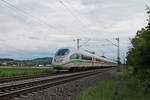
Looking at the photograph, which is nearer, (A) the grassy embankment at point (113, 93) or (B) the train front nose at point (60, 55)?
(A) the grassy embankment at point (113, 93)

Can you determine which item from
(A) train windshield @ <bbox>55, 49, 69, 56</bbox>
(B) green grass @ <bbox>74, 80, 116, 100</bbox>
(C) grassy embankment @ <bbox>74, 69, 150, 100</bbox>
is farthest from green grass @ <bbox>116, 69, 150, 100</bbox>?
(A) train windshield @ <bbox>55, 49, 69, 56</bbox>

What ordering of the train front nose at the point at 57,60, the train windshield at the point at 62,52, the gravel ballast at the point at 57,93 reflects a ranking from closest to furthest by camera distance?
the gravel ballast at the point at 57,93 → the train front nose at the point at 57,60 → the train windshield at the point at 62,52

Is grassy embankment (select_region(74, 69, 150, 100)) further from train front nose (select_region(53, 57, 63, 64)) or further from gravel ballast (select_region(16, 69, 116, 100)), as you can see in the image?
train front nose (select_region(53, 57, 63, 64))

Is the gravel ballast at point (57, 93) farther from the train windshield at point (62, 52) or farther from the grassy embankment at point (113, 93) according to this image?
the train windshield at point (62, 52)

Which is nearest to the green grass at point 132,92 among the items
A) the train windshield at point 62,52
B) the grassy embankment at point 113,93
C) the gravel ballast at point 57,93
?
the grassy embankment at point 113,93

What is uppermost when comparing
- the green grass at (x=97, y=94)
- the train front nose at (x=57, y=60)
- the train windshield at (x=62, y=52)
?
the train windshield at (x=62, y=52)

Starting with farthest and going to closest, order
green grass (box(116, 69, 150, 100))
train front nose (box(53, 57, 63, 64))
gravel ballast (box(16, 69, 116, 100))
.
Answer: train front nose (box(53, 57, 63, 64)), gravel ballast (box(16, 69, 116, 100)), green grass (box(116, 69, 150, 100))

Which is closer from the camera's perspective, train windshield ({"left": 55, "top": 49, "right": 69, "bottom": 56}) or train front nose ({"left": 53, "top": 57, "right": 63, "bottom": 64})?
train front nose ({"left": 53, "top": 57, "right": 63, "bottom": 64})

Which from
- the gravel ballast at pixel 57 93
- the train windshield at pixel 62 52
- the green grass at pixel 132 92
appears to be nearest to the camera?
the green grass at pixel 132 92

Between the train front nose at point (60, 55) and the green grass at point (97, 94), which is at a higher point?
the train front nose at point (60, 55)

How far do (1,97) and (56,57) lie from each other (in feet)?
111

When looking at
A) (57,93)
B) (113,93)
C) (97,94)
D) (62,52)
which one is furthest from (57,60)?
(97,94)

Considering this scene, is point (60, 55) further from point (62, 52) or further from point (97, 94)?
point (97, 94)

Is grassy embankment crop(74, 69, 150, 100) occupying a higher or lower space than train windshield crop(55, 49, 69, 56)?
lower
